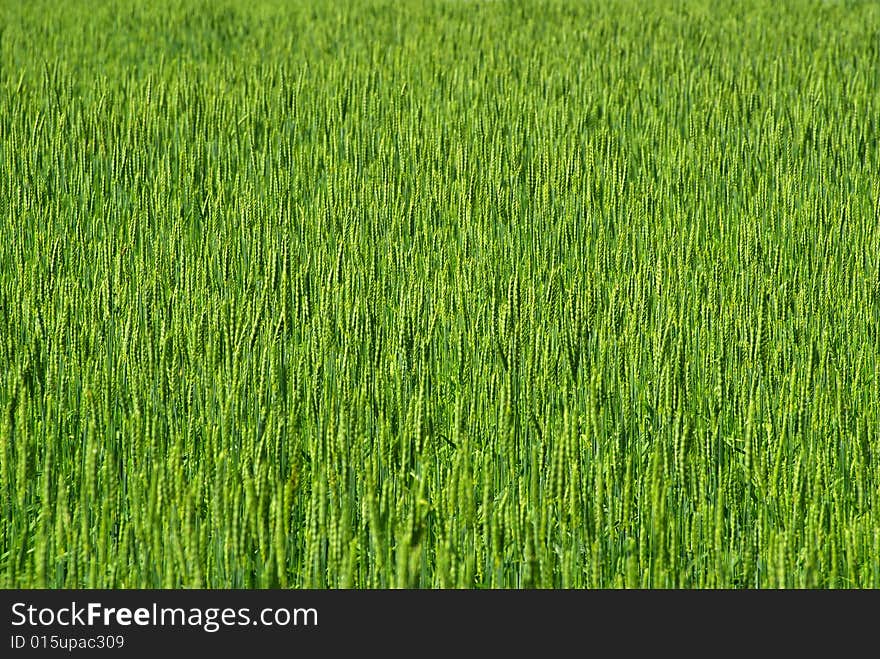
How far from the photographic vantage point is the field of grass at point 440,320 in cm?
187

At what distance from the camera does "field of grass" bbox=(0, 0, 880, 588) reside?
1.87 m

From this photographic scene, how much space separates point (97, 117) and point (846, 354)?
3.42 metres

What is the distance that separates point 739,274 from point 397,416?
4.41ft

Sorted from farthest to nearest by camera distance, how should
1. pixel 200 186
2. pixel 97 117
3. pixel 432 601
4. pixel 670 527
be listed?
pixel 97 117 → pixel 200 186 → pixel 670 527 → pixel 432 601

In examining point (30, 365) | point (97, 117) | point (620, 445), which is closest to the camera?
point (620, 445)

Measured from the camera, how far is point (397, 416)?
2.47 metres

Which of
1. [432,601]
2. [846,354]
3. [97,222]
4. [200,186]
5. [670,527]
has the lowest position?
[432,601]

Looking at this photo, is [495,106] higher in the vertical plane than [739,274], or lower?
higher

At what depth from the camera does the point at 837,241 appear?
358cm

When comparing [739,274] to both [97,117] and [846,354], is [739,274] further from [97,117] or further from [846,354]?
[97,117]

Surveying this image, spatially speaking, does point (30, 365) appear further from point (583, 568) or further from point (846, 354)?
point (846, 354)

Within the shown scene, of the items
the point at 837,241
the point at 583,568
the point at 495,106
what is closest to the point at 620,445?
the point at 583,568

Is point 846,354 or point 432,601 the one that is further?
point 846,354

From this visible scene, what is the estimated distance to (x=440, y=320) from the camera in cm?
285
